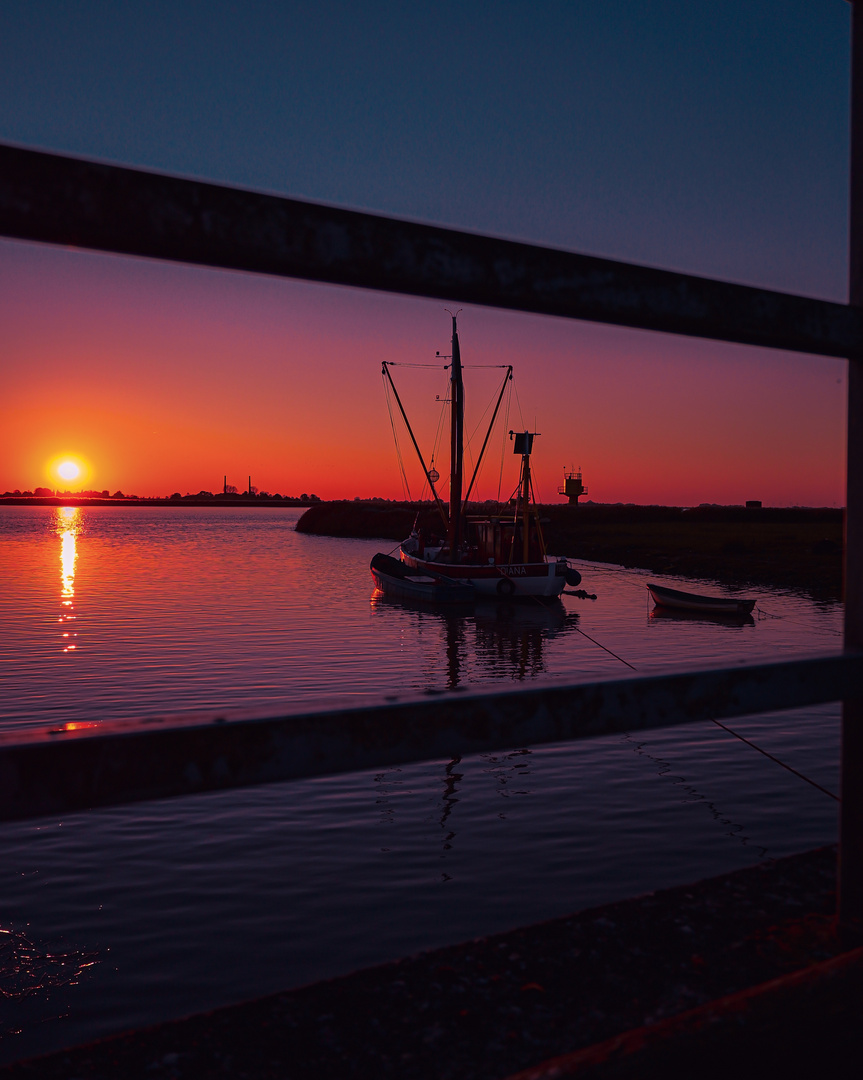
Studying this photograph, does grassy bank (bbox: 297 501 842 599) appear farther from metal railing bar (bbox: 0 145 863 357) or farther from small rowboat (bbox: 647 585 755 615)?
metal railing bar (bbox: 0 145 863 357)

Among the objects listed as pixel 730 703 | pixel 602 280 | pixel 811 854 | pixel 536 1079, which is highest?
pixel 602 280

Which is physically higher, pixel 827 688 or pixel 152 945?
pixel 827 688

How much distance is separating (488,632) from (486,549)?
11082 millimetres

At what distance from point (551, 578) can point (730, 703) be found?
36782mm

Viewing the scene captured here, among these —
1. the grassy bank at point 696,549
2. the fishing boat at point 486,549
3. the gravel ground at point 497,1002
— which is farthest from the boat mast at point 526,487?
the gravel ground at point 497,1002

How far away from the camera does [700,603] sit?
3394cm

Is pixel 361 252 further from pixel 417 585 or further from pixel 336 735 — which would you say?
pixel 417 585

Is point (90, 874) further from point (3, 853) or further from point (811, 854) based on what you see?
point (811, 854)

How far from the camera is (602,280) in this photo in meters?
1.99

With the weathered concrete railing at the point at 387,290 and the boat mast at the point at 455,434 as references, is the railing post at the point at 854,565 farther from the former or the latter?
the boat mast at the point at 455,434

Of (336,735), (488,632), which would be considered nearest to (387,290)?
(336,735)

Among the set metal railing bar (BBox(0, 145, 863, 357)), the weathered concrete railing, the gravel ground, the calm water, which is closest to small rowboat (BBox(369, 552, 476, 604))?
the calm water

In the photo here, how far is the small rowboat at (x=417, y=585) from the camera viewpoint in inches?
1485

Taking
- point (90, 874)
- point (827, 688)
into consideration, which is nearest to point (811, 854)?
point (827, 688)
